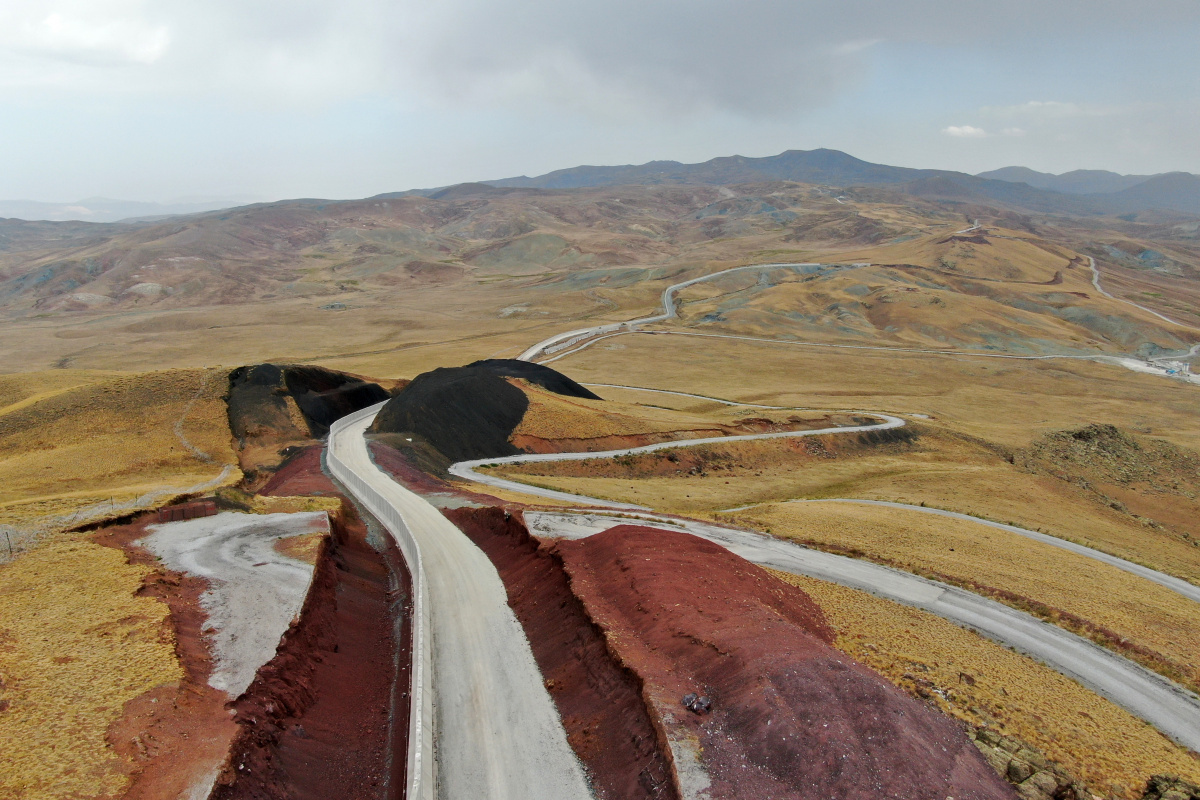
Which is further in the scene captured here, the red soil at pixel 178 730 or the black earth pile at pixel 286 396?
the black earth pile at pixel 286 396

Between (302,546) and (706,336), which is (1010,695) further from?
(706,336)

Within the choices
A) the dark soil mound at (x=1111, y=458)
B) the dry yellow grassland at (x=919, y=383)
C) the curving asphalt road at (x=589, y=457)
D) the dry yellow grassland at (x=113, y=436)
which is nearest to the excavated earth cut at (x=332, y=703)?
the dry yellow grassland at (x=113, y=436)

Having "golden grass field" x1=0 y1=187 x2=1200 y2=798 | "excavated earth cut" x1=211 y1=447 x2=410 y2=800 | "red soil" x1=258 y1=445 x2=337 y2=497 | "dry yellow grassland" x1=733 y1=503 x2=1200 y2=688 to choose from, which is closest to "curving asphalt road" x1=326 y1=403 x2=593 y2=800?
"excavated earth cut" x1=211 y1=447 x2=410 y2=800

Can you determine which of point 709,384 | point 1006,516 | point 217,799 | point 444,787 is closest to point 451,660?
point 444,787

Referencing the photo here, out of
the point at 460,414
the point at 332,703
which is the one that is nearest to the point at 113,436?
the point at 460,414

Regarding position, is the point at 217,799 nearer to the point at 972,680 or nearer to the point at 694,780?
the point at 694,780

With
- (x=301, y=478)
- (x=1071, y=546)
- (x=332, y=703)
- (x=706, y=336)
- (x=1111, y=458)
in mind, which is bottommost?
(x=1111, y=458)

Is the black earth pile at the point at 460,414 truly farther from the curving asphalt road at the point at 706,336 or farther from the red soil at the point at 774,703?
the curving asphalt road at the point at 706,336

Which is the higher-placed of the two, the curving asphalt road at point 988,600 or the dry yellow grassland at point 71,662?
the dry yellow grassland at point 71,662
